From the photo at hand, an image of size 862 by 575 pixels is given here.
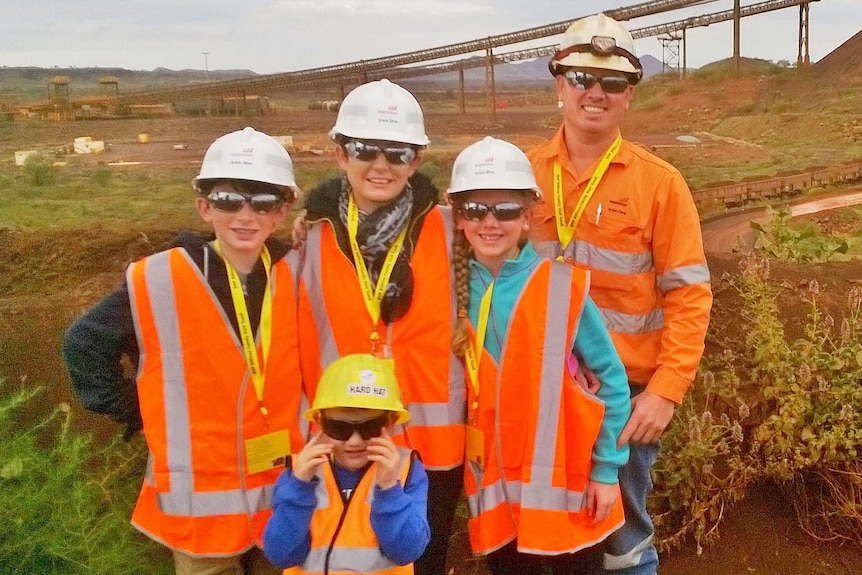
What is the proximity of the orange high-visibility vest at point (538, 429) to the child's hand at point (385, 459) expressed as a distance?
58cm

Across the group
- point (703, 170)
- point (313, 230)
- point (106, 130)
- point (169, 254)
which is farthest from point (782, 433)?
point (106, 130)

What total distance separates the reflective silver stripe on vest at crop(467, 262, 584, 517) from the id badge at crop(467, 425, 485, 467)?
0.22 feet

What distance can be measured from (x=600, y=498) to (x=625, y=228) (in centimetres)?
111

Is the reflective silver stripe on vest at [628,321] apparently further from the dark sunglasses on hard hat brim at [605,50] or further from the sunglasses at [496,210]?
the dark sunglasses on hard hat brim at [605,50]

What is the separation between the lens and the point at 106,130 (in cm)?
479

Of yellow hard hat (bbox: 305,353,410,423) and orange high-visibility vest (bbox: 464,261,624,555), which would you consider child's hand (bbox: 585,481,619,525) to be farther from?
yellow hard hat (bbox: 305,353,410,423)

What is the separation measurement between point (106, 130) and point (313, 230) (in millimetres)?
2424

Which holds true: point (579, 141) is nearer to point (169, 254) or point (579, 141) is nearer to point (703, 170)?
point (169, 254)

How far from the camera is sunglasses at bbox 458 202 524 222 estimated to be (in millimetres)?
2986

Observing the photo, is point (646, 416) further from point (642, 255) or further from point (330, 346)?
point (330, 346)

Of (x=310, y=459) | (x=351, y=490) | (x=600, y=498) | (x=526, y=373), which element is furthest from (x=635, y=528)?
(x=310, y=459)

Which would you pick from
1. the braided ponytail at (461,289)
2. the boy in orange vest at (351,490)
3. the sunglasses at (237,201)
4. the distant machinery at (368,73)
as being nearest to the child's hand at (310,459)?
the boy in orange vest at (351,490)

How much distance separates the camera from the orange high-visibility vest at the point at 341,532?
270cm

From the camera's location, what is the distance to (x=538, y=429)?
118 inches
